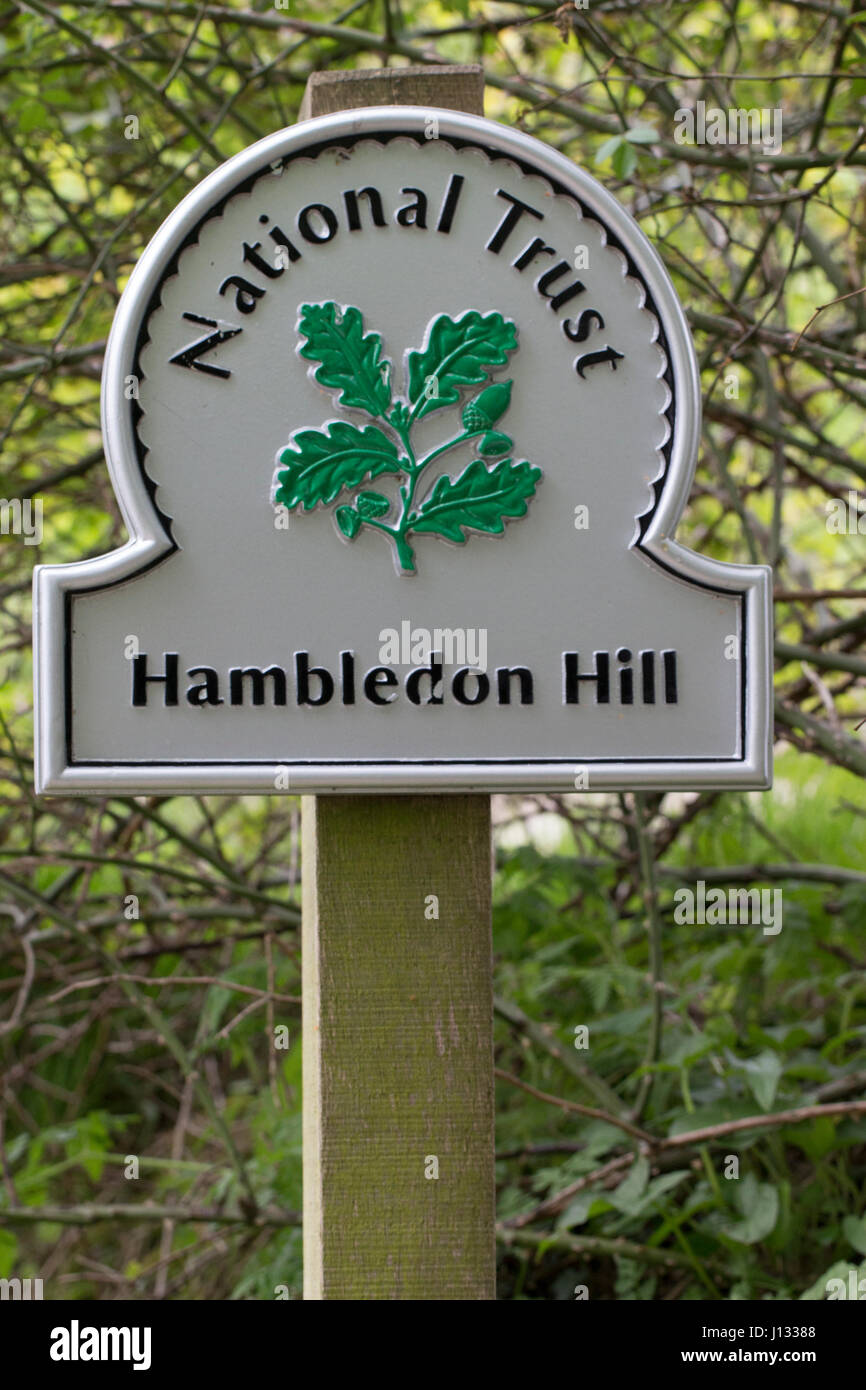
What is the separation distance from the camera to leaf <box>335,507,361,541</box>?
166 centimetres

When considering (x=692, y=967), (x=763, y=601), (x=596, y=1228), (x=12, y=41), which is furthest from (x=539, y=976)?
(x=12, y=41)

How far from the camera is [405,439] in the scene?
5.50ft

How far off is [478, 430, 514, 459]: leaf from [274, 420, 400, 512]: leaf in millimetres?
118

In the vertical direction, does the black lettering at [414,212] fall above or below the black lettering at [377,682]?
above

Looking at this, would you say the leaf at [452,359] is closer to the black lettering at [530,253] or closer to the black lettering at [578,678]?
the black lettering at [530,253]

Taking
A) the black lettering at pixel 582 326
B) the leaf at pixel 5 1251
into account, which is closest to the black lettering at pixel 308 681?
the black lettering at pixel 582 326

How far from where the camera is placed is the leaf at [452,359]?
1671mm

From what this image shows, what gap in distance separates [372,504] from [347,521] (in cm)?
4

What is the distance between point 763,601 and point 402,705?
18.0 inches

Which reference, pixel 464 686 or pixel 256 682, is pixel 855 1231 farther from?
pixel 256 682
